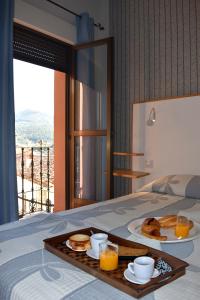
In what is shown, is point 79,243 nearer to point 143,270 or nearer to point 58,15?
point 143,270

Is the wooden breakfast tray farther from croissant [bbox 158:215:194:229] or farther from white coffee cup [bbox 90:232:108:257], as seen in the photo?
croissant [bbox 158:215:194:229]

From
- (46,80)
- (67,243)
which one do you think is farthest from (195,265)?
(46,80)

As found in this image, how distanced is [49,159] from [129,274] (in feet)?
11.6

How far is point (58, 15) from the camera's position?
318cm

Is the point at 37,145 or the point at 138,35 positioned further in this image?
the point at 37,145

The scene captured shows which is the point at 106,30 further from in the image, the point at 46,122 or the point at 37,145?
the point at 37,145

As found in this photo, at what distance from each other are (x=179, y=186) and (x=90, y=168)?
1418 mm

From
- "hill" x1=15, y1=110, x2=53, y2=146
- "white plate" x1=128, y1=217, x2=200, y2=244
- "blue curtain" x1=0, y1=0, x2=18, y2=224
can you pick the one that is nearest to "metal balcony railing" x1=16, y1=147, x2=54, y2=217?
"hill" x1=15, y1=110, x2=53, y2=146

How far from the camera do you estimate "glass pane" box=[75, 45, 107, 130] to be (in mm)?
3424

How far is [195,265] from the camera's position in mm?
1054

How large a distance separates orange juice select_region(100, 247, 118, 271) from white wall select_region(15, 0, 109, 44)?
101 inches

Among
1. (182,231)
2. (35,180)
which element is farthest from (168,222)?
(35,180)

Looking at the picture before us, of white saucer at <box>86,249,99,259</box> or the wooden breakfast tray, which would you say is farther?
white saucer at <box>86,249,99,259</box>

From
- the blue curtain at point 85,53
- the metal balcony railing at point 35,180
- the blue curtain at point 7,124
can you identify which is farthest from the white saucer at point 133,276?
the metal balcony railing at point 35,180
